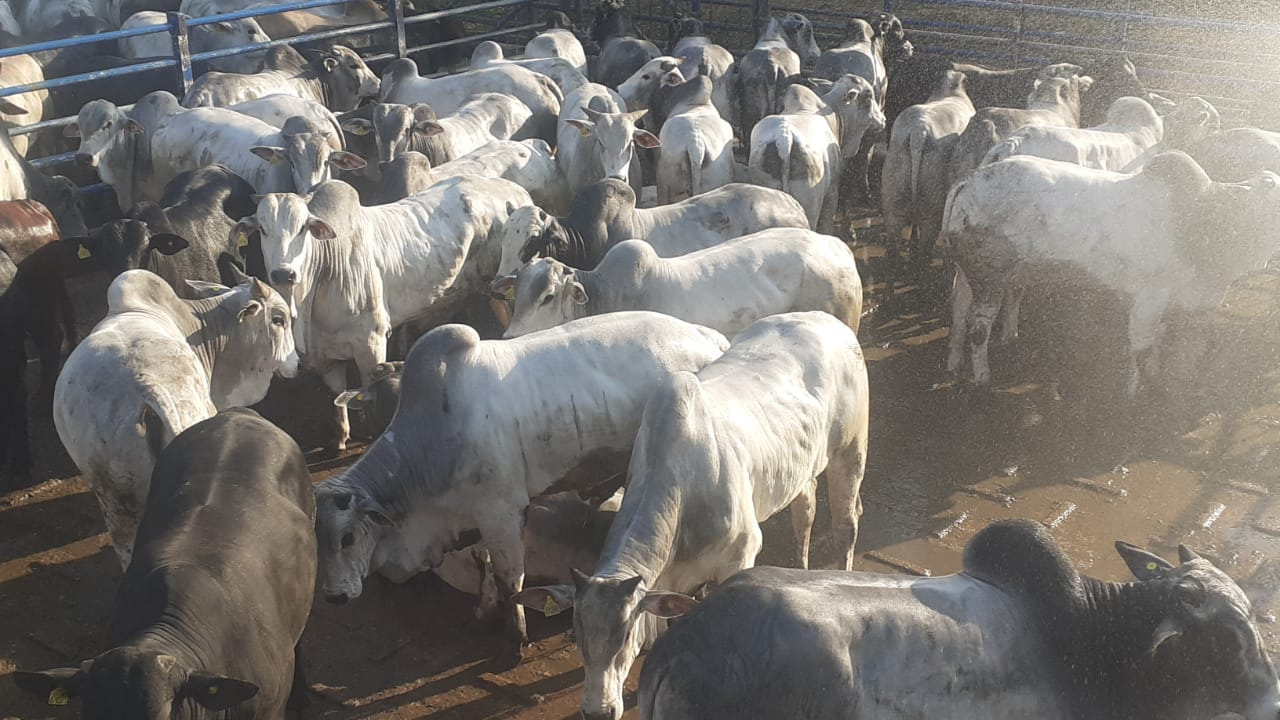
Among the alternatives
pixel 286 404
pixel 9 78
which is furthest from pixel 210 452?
pixel 9 78

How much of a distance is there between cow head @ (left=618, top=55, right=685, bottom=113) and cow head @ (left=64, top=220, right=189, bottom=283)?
6254mm

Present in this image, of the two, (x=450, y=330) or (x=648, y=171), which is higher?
(x=450, y=330)

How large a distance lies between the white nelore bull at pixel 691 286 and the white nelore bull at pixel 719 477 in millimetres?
1060

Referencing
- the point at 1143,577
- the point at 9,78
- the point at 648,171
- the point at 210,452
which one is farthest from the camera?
the point at 9,78

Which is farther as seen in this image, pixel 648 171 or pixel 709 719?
pixel 648 171

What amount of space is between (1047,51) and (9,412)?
41.4 ft

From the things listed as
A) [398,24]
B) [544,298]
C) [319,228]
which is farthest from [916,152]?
[398,24]

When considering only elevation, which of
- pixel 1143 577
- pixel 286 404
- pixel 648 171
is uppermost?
pixel 1143 577

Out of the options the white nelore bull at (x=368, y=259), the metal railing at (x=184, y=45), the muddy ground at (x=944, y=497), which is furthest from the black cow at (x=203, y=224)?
the metal railing at (x=184, y=45)

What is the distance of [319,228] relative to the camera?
7699 millimetres

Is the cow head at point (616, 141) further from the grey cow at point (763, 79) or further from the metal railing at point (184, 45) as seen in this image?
the metal railing at point (184, 45)

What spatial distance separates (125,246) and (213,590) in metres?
3.96

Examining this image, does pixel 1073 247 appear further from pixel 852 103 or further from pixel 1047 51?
pixel 1047 51

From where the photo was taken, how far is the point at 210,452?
525 cm
